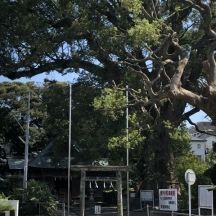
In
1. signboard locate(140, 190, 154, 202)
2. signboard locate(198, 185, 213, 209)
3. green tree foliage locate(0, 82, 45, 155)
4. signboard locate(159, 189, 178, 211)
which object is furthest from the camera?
green tree foliage locate(0, 82, 45, 155)

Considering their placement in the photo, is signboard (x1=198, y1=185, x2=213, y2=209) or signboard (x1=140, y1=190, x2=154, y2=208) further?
signboard (x1=140, y1=190, x2=154, y2=208)

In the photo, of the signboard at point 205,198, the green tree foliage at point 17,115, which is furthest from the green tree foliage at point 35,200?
the green tree foliage at point 17,115

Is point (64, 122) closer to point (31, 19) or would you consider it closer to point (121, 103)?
point (31, 19)

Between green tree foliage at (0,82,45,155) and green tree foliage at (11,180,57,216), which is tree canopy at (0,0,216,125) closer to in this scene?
green tree foliage at (11,180,57,216)

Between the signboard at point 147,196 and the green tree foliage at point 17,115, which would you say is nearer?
the signboard at point 147,196

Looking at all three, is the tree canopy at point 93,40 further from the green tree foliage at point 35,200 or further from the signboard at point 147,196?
the green tree foliage at point 35,200

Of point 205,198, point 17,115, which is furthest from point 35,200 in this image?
point 17,115

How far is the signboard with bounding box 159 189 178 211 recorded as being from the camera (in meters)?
21.5

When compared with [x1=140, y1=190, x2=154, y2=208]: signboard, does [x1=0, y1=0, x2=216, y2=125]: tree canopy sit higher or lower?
higher

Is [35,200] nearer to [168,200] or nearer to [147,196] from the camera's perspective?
[147,196]

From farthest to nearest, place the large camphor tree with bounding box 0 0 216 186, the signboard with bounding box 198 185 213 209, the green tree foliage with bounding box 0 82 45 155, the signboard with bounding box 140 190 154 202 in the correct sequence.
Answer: the green tree foliage with bounding box 0 82 45 155
the signboard with bounding box 140 190 154 202
the large camphor tree with bounding box 0 0 216 186
the signboard with bounding box 198 185 213 209

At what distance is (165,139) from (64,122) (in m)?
9.82

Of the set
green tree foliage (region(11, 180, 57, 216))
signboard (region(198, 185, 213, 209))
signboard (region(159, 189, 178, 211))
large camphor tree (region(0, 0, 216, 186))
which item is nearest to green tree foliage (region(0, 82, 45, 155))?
large camphor tree (region(0, 0, 216, 186))

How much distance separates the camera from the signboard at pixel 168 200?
21.5 metres
